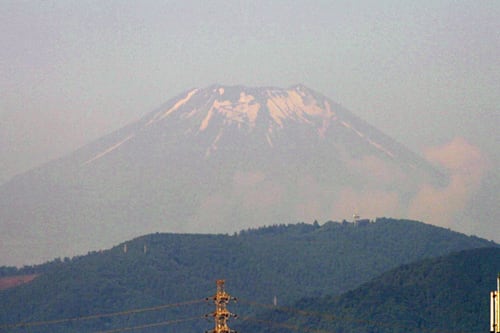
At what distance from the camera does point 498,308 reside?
123 meters

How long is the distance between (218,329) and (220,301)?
13.6ft

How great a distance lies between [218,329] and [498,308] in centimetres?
2978

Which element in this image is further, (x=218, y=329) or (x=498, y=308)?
(x=218, y=329)

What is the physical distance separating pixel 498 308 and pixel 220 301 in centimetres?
2672

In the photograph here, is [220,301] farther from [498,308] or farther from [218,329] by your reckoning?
[498,308]

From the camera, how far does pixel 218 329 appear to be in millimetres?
147125

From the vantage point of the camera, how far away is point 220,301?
471 ft

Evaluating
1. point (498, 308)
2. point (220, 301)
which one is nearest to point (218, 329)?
point (220, 301)

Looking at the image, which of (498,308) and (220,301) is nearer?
(498,308)
